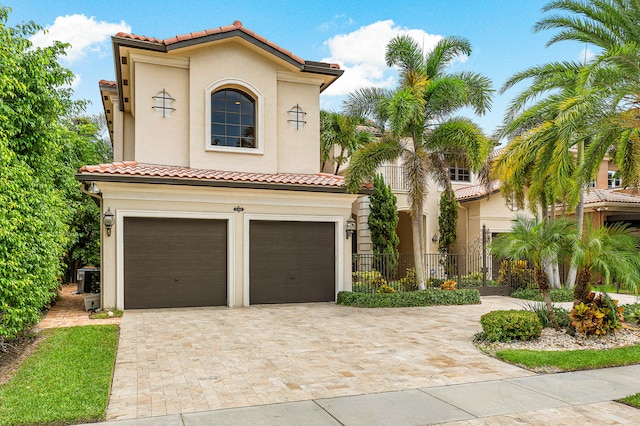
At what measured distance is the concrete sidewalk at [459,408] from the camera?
511cm

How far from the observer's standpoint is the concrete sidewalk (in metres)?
5.11

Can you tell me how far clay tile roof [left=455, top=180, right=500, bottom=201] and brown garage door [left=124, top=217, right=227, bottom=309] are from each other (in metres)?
13.0

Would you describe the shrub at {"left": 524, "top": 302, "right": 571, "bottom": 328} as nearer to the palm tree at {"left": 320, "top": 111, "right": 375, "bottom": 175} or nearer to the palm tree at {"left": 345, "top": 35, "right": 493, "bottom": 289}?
the palm tree at {"left": 345, "top": 35, "right": 493, "bottom": 289}

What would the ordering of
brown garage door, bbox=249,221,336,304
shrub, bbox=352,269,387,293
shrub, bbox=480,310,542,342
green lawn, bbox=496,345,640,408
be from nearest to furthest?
green lawn, bbox=496,345,640,408
shrub, bbox=480,310,542,342
brown garage door, bbox=249,221,336,304
shrub, bbox=352,269,387,293

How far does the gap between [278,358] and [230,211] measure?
6.69 meters

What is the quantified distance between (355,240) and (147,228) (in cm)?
1232

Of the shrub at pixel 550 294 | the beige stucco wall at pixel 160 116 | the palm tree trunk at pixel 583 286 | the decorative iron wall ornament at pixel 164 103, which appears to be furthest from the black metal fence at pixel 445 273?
the decorative iron wall ornament at pixel 164 103

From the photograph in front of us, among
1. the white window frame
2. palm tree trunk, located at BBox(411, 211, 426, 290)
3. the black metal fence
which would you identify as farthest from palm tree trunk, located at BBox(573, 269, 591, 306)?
the white window frame

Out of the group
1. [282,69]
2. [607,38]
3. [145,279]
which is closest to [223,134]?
[282,69]

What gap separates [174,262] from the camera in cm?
1332

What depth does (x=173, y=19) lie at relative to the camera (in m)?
19.7

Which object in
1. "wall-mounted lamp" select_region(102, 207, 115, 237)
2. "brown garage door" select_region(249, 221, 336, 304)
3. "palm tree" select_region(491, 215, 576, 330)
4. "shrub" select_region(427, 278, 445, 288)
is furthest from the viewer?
"shrub" select_region(427, 278, 445, 288)

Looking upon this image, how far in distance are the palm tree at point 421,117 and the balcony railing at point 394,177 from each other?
5.91 m

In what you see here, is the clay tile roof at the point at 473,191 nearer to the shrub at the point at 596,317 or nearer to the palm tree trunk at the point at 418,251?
the palm tree trunk at the point at 418,251
